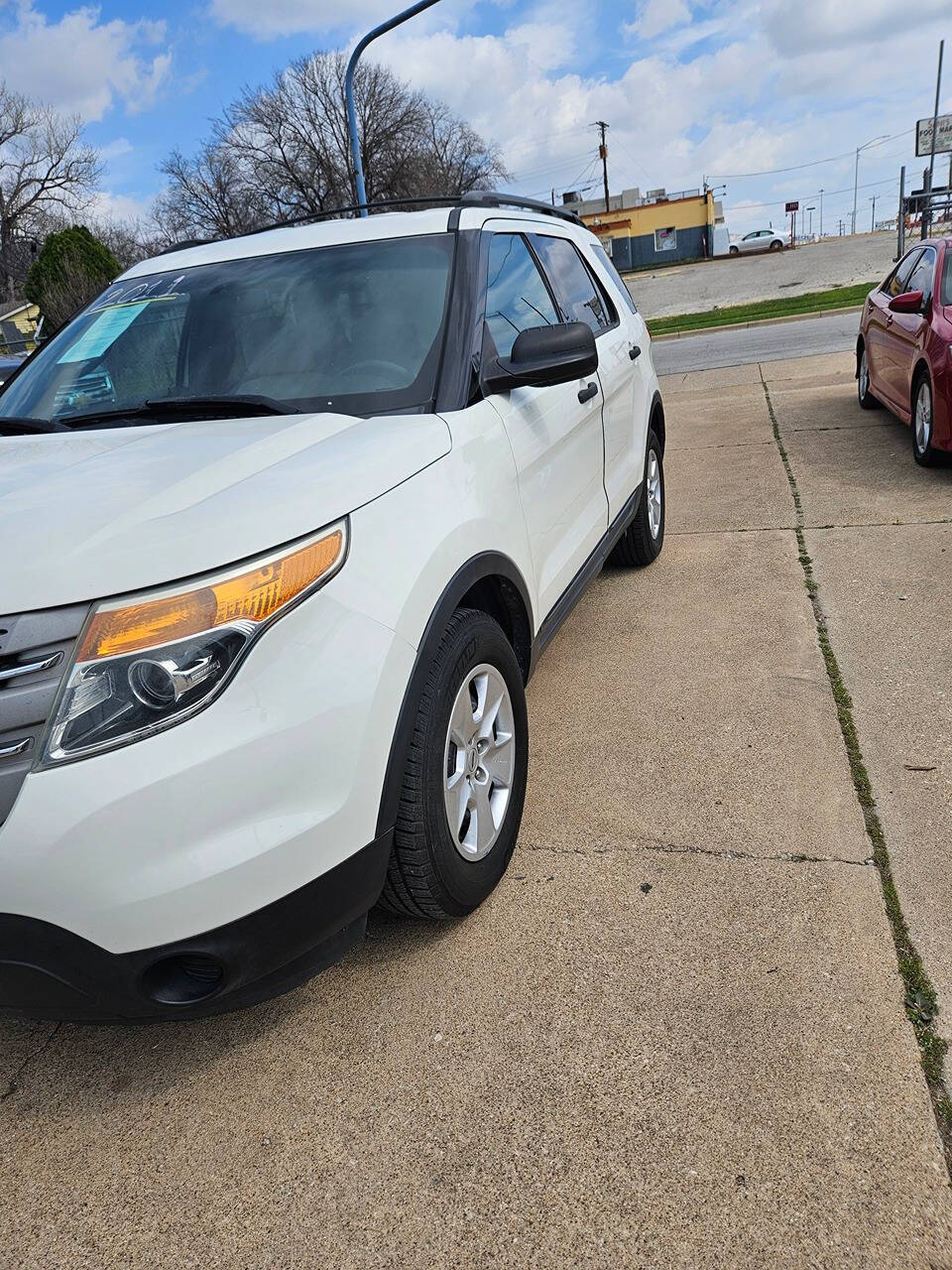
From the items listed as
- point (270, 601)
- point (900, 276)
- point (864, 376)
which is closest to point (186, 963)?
point (270, 601)

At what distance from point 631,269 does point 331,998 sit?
66.0 metres

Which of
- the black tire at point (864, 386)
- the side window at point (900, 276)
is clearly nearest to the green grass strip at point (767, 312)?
the black tire at point (864, 386)

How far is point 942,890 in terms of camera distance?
2574mm

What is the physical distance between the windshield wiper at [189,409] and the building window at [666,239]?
225 ft

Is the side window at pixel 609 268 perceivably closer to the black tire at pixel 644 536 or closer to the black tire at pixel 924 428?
the black tire at pixel 644 536

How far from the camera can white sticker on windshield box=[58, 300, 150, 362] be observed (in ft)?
11.0

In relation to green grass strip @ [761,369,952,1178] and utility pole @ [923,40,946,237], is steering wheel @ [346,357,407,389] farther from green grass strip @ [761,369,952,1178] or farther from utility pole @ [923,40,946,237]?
utility pole @ [923,40,946,237]

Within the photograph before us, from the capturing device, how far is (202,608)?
72.0 inches

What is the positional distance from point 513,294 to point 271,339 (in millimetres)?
917

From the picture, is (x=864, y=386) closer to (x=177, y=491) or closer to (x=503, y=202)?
(x=503, y=202)

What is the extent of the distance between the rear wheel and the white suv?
13.4 feet

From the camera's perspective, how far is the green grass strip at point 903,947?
1987mm

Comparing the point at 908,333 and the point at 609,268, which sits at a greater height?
the point at 609,268

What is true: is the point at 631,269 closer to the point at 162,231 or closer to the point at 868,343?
the point at 162,231
